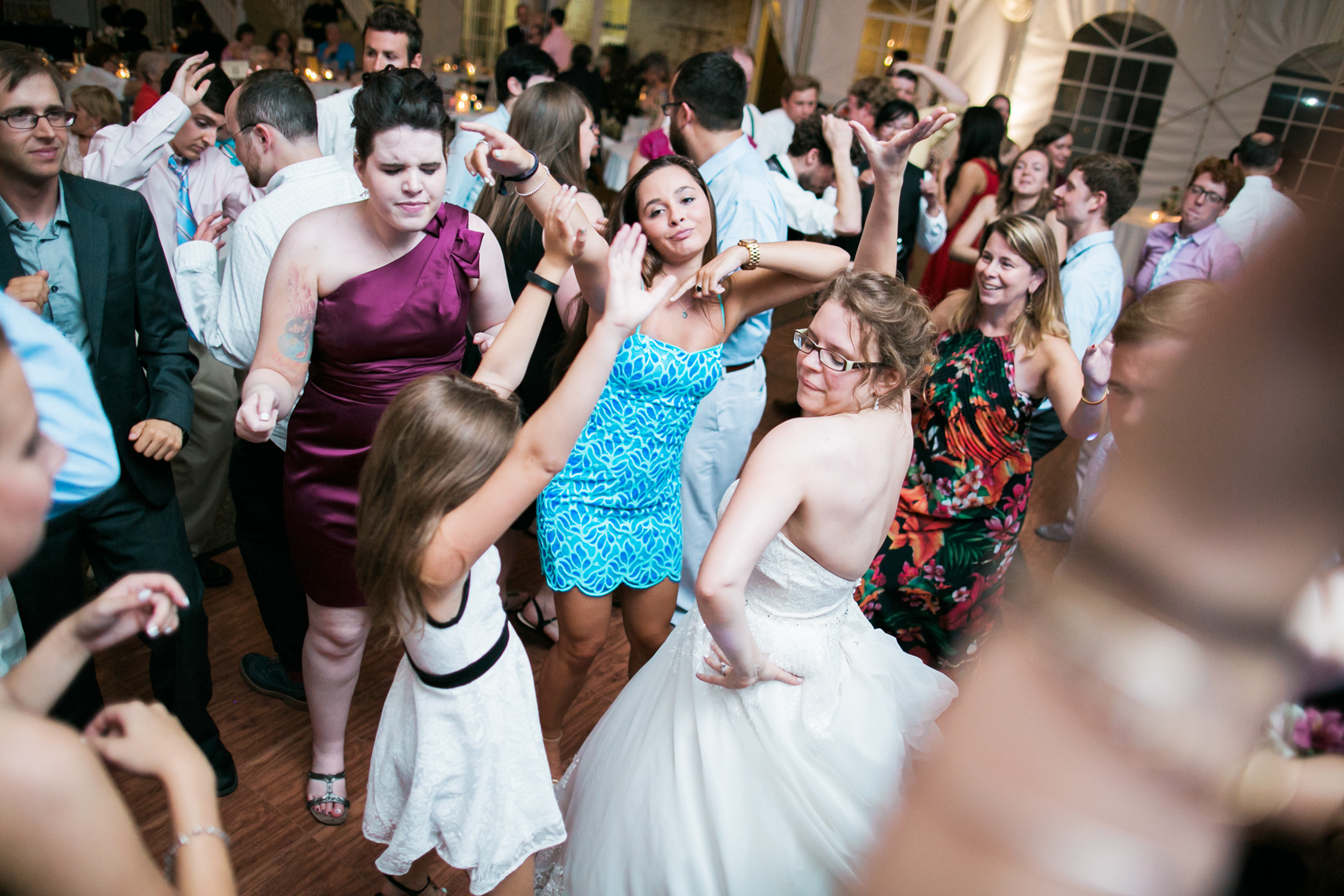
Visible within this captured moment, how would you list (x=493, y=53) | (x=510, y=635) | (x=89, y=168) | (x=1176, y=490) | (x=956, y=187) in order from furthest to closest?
(x=493, y=53) < (x=956, y=187) < (x=89, y=168) < (x=510, y=635) < (x=1176, y=490)

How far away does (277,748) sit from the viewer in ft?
7.70

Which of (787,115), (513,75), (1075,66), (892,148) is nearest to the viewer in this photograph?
(892,148)

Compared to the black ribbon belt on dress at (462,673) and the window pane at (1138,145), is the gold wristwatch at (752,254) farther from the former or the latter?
the window pane at (1138,145)

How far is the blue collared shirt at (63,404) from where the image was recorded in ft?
1.86

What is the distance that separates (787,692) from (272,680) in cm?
167

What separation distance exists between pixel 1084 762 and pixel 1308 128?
30.9ft

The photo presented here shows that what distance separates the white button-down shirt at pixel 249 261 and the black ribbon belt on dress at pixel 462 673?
0.90 metres

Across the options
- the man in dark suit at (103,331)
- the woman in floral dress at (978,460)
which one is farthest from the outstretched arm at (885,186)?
the man in dark suit at (103,331)

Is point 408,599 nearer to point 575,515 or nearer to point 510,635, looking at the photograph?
point 510,635

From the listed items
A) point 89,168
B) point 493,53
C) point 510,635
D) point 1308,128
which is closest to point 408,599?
point 510,635

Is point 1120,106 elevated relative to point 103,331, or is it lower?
elevated

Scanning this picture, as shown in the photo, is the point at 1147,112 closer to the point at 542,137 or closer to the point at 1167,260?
the point at 1167,260

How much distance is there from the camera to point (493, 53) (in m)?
11.7

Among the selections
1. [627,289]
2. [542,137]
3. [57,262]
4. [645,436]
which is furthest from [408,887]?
[542,137]
